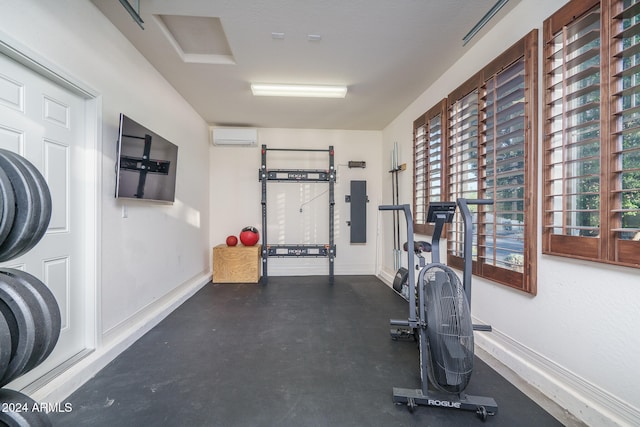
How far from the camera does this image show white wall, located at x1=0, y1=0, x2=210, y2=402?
1662 mm

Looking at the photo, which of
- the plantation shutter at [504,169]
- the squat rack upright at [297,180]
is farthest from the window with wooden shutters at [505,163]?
the squat rack upright at [297,180]

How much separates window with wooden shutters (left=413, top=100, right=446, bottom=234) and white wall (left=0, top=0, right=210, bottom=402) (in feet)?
10.5

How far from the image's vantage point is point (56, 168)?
176cm

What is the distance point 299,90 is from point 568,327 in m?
3.32

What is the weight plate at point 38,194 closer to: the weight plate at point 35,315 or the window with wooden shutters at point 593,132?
the weight plate at point 35,315

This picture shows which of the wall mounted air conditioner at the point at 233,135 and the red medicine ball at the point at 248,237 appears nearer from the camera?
the red medicine ball at the point at 248,237

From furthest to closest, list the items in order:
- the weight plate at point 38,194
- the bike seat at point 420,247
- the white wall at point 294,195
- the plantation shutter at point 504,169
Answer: the white wall at point 294,195 < the bike seat at point 420,247 < the plantation shutter at point 504,169 < the weight plate at point 38,194

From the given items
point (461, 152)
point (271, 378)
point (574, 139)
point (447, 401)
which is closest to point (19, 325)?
point (271, 378)

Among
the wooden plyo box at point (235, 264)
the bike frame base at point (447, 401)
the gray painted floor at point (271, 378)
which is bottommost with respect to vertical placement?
the gray painted floor at point (271, 378)

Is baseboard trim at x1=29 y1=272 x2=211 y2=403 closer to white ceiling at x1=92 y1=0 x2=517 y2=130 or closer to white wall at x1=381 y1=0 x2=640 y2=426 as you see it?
white ceiling at x1=92 y1=0 x2=517 y2=130

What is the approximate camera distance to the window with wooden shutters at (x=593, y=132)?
1.30 metres

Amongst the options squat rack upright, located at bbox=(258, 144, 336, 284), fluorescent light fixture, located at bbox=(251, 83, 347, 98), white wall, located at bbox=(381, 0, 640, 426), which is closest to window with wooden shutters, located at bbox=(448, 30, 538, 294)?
white wall, located at bbox=(381, 0, 640, 426)

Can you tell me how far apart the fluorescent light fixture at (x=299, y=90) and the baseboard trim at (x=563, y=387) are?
302cm

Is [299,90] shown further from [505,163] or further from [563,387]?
[563,387]
